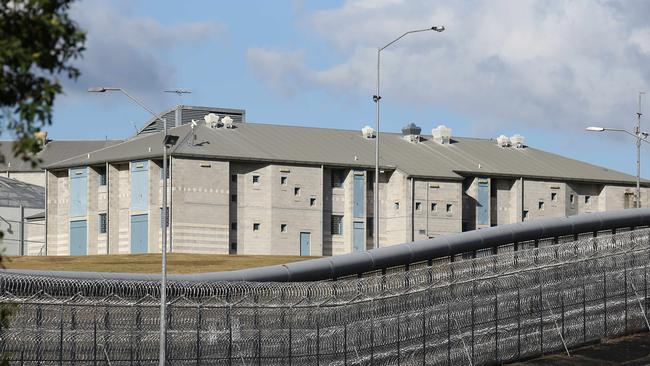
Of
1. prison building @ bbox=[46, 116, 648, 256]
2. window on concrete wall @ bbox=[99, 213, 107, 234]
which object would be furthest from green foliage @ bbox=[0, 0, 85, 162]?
window on concrete wall @ bbox=[99, 213, 107, 234]

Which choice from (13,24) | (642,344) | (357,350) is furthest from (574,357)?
(13,24)

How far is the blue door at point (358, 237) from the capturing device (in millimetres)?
115500

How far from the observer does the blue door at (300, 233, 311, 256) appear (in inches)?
4434

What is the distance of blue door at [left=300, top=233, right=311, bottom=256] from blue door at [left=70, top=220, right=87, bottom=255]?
16033 millimetres

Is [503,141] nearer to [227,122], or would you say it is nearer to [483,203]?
[483,203]

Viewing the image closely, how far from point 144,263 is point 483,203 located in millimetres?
49238

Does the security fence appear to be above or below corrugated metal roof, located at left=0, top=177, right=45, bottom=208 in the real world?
below

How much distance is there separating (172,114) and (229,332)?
80105mm

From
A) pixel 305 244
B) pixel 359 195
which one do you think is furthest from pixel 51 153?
pixel 305 244

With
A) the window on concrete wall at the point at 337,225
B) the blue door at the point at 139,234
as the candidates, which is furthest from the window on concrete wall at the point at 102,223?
the window on concrete wall at the point at 337,225

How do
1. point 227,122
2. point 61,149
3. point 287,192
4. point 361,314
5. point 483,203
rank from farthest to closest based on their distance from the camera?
point 61,149, point 483,203, point 227,122, point 287,192, point 361,314

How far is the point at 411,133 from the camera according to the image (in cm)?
13062

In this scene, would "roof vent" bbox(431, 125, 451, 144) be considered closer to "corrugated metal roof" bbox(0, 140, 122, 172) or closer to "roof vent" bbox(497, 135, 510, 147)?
"roof vent" bbox(497, 135, 510, 147)

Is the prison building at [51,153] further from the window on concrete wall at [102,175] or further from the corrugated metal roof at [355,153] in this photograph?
the window on concrete wall at [102,175]
